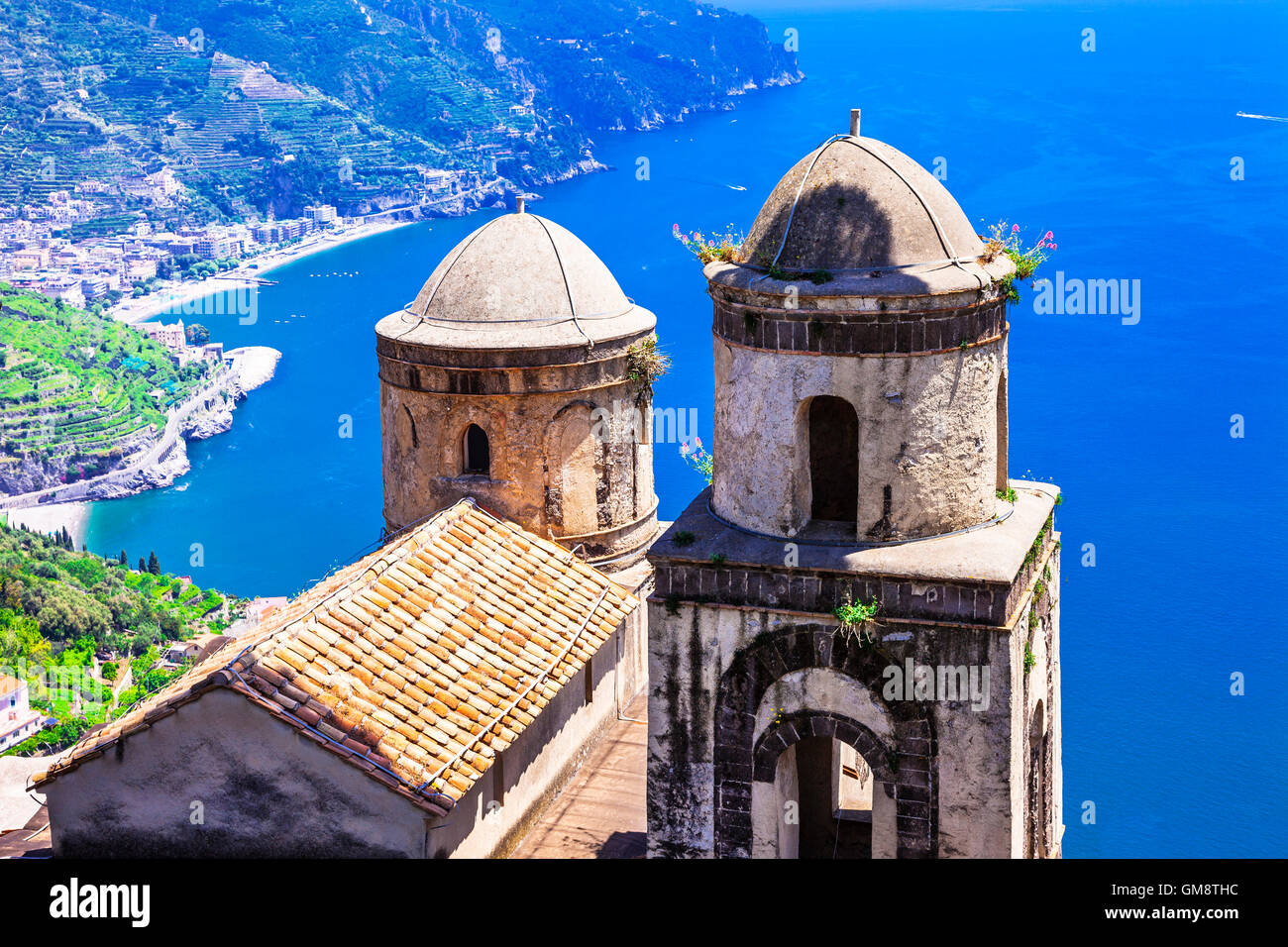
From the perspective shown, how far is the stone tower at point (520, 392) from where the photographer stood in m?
16.5

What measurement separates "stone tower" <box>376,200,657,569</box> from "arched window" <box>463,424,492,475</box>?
0.04 ft

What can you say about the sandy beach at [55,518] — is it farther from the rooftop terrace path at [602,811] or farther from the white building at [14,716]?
the rooftop terrace path at [602,811]

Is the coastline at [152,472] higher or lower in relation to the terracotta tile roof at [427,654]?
lower

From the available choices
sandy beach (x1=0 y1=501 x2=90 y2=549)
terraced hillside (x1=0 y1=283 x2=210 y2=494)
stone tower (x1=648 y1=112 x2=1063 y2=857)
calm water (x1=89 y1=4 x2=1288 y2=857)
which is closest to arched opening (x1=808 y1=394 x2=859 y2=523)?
stone tower (x1=648 y1=112 x2=1063 y2=857)

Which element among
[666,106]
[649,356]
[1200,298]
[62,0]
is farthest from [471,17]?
[649,356]

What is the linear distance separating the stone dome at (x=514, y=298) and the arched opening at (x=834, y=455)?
5.11m

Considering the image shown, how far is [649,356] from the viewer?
1731 centimetres

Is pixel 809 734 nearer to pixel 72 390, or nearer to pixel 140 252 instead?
pixel 72 390

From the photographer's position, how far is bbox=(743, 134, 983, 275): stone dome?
1084 centimetres

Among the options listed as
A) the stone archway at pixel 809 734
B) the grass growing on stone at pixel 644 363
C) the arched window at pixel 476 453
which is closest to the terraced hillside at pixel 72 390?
the arched window at pixel 476 453

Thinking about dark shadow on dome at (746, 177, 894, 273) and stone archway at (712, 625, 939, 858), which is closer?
stone archway at (712, 625, 939, 858)

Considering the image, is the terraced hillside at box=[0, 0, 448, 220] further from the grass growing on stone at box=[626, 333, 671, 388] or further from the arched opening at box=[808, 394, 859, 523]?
the arched opening at box=[808, 394, 859, 523]

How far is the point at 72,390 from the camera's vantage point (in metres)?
109

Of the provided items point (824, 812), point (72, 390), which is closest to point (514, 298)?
point (824, 812)
